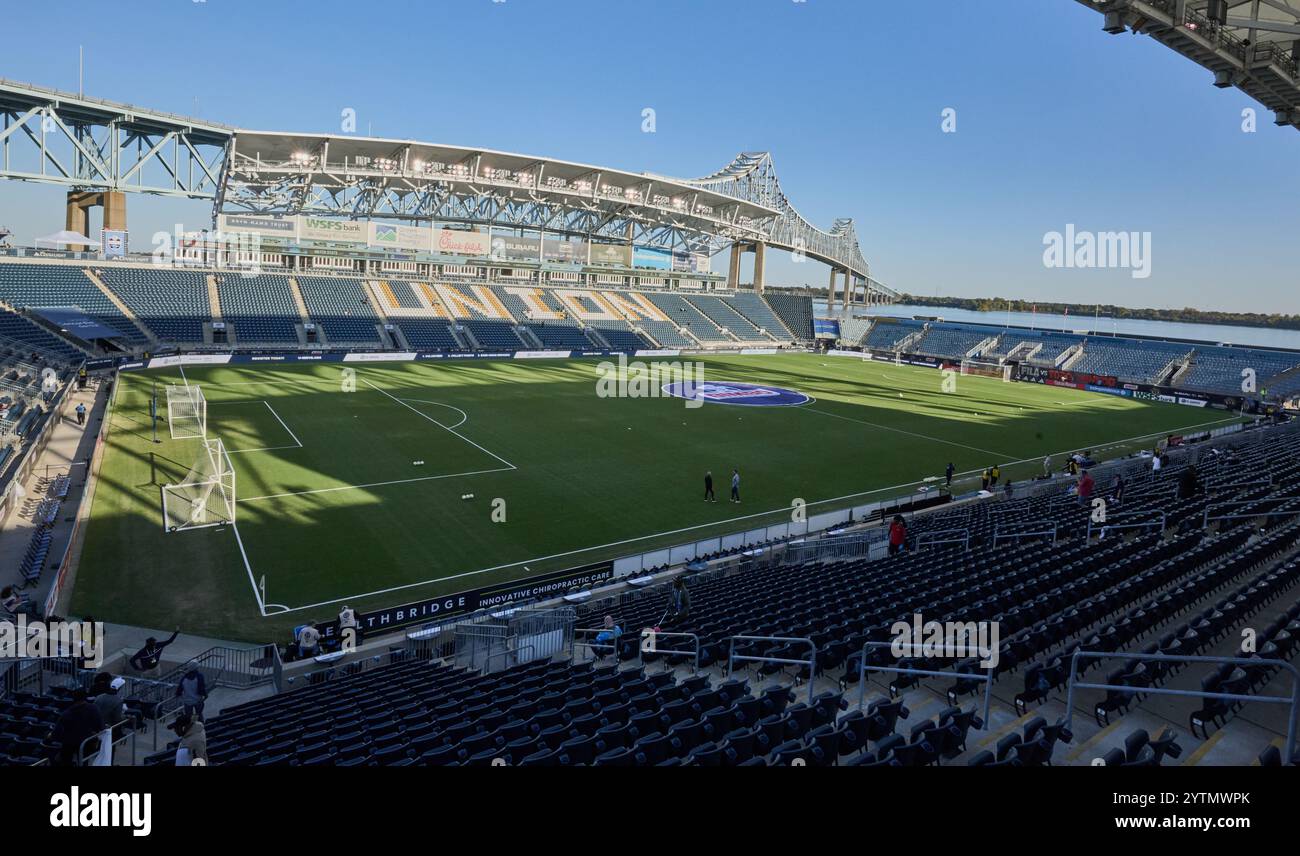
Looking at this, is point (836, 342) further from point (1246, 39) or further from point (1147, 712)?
point (1147, 712)

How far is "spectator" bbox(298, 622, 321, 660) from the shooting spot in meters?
15.1

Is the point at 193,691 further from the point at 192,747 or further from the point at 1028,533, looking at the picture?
the point at 1028,533

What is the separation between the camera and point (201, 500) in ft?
78.1

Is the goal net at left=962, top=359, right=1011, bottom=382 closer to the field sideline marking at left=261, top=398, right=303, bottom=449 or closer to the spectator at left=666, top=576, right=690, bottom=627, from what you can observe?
the field sideline marking at left=261, top=398, right=303, bottom=449

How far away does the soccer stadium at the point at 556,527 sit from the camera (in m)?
Answer: 9.10

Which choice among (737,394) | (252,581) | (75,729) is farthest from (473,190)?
(75,729)

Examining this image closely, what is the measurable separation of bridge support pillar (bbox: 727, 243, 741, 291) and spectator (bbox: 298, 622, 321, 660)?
96.4m

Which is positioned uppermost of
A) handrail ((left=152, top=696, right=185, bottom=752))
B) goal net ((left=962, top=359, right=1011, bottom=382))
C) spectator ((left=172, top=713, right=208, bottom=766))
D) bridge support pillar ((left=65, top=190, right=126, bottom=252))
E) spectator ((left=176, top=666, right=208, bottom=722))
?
bridge support pillar ((left=65, top=190, right=126, bottom=252))

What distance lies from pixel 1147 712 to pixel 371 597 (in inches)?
645

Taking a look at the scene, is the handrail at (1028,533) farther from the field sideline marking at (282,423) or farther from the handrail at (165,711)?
the field sideline marking at (282,423)

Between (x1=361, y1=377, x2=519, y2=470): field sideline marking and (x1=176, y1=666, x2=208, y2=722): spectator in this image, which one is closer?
(x1=176, y1=666, x2=208, y2=722): spectator

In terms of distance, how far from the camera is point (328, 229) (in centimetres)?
7394

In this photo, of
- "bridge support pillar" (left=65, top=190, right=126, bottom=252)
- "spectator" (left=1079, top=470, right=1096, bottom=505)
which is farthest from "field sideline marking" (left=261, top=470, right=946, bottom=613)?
"bridge support pillar" (left=65, top=190, right=126, bottom=252)
